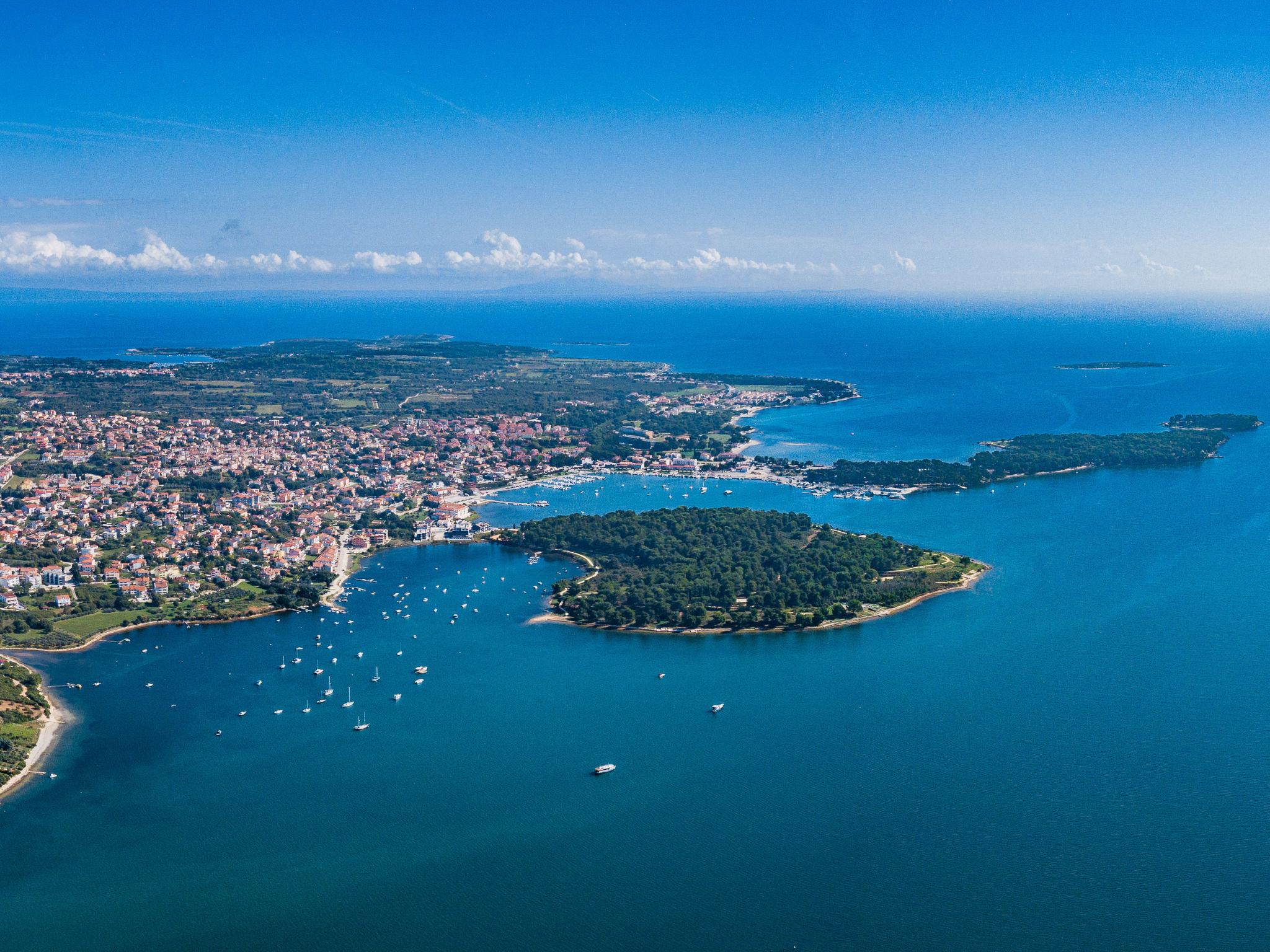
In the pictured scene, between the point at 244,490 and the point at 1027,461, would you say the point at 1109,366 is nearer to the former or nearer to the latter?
the point at 1027,461

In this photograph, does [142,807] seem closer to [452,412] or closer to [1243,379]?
[452,412]

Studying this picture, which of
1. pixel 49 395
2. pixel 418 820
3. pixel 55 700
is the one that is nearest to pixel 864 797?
pixel 418 820

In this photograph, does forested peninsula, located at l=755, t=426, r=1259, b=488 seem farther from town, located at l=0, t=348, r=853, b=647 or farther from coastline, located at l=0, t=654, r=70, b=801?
coastline, located at l=0, t=654, r=70, b=801

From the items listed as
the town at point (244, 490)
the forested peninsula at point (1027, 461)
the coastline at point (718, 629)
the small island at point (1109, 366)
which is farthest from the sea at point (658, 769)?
the small island at point (1109, 366)

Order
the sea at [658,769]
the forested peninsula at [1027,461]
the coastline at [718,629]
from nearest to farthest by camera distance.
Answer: the sea at [658,769]
the coastline at [718,629]
the forested peninsula at [1027,461]

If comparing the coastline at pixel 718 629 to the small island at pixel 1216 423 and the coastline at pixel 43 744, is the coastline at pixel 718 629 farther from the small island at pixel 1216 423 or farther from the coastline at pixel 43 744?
the small island at pixel 1216 423

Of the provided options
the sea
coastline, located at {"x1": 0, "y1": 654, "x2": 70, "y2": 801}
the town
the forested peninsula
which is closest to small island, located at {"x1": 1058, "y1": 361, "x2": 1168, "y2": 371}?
the forested peninsula

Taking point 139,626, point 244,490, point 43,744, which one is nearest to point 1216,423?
point 244,490
